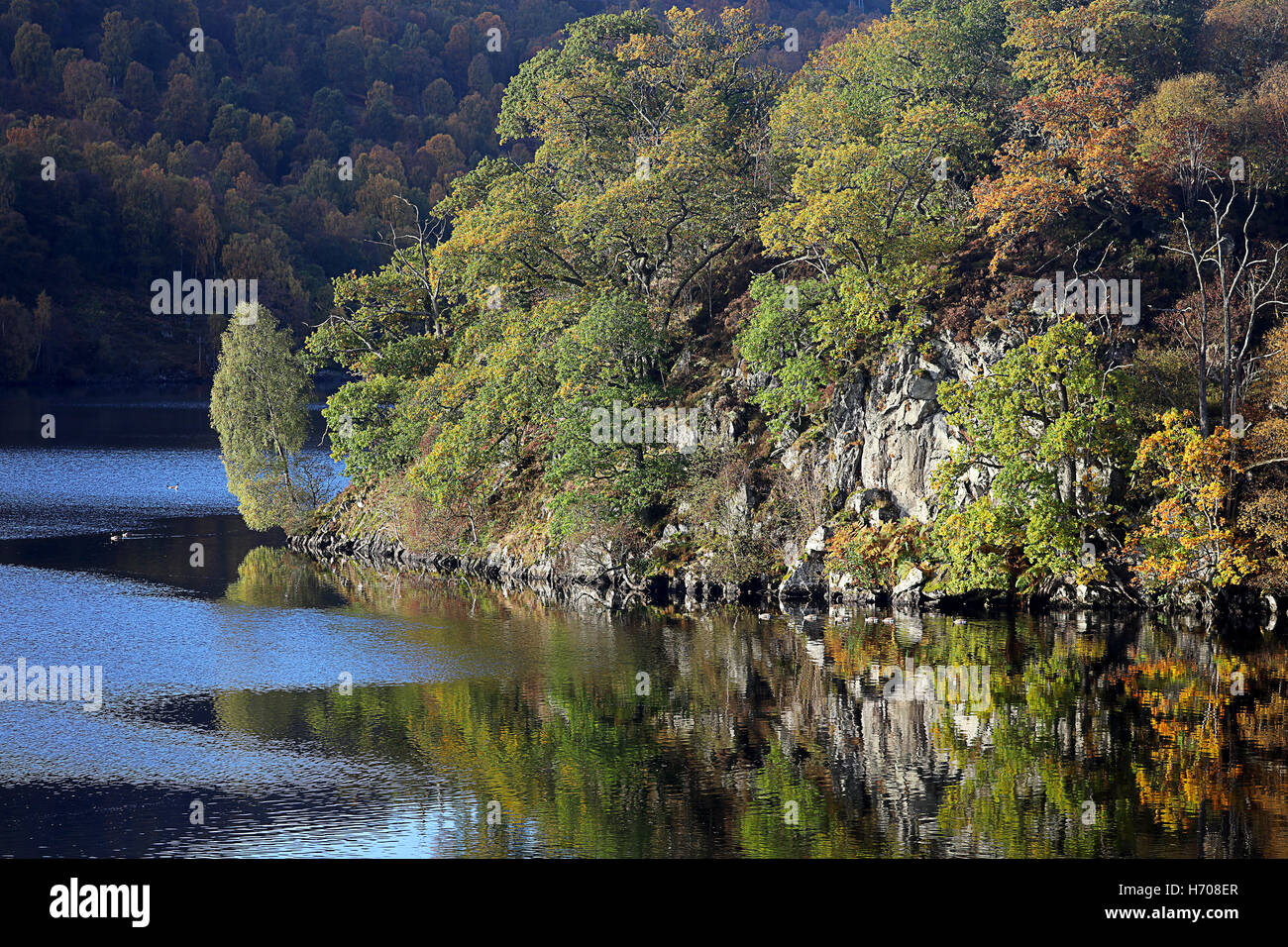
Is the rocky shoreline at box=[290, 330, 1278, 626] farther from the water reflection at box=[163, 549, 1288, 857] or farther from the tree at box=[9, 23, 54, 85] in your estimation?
the tree at box=[9, 23, 54, 85]

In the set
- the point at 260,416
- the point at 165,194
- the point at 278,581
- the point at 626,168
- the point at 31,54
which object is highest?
the point at 31,54

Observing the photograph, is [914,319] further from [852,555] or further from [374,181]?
[374,181]

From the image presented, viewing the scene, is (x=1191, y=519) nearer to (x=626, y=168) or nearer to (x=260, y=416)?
(x=626, y=168)

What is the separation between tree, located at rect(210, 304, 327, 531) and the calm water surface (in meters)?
13.1

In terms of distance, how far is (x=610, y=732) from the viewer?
28.5 m

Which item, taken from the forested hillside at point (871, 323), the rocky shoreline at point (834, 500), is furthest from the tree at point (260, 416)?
the rocky shoreline at point (834, 500)

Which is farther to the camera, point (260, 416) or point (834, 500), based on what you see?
point (260, 416)

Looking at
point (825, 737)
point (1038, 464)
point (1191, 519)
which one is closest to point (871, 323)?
point (1038, 464)

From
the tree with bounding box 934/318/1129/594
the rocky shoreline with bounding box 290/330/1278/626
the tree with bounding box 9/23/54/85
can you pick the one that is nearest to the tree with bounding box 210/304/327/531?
the rocky shoreline with bounding box 290/330/1278/626

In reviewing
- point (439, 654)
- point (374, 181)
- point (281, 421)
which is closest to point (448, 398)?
point (281, 421)

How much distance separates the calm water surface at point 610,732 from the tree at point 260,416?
13.1m

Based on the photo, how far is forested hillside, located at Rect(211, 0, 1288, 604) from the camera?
38938mm

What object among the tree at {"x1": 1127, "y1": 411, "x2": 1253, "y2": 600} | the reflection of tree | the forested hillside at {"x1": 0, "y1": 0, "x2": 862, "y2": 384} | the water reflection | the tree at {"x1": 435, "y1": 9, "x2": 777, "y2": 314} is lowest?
the water reflection

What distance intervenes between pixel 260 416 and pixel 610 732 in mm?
36274
